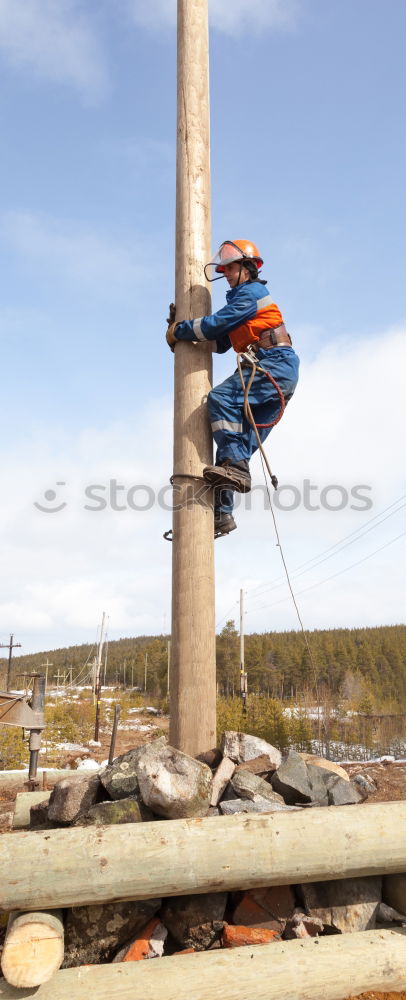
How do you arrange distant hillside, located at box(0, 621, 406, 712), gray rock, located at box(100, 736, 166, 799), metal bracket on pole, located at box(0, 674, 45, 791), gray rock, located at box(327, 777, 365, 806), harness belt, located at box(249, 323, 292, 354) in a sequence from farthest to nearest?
distant hillside, located at box(0, 621, 406, 712)
metal bracket on pole, located at box(0, 674, 45, 791)
harness belt, located at box(249, 323, 292, 354)
gray rock, located at box(327, 777, 365, 806)
gray rock, located at box(100, 736, 166, 799)

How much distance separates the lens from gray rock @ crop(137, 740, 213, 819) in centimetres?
279

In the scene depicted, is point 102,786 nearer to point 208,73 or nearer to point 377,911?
→ point 377,911

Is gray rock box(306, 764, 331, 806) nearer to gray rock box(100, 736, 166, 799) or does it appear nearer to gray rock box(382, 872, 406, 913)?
gray rock box(382, 872, 406, 913)

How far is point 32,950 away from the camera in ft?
7.60

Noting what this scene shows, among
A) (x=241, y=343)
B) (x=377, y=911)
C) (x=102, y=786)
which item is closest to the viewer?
(x=377, y=911)

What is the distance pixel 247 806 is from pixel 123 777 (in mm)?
607

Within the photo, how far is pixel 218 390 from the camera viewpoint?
411 cm

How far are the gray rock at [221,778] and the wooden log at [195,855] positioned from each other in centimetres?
51

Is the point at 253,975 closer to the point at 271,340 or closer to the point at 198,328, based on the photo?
the point at 198,328

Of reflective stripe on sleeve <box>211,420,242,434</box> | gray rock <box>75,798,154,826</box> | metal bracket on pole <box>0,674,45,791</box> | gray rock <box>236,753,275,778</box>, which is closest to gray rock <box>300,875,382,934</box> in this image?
gray rock <box>236,753,275,778</box>

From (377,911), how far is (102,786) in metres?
1.40

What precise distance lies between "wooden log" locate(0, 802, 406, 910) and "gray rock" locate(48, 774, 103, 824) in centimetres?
70

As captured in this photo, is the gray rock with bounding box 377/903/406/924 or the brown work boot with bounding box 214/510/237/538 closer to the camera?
the gray rock with bounding box 377/903/406/924

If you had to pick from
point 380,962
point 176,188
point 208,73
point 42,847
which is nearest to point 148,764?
point 42,847
